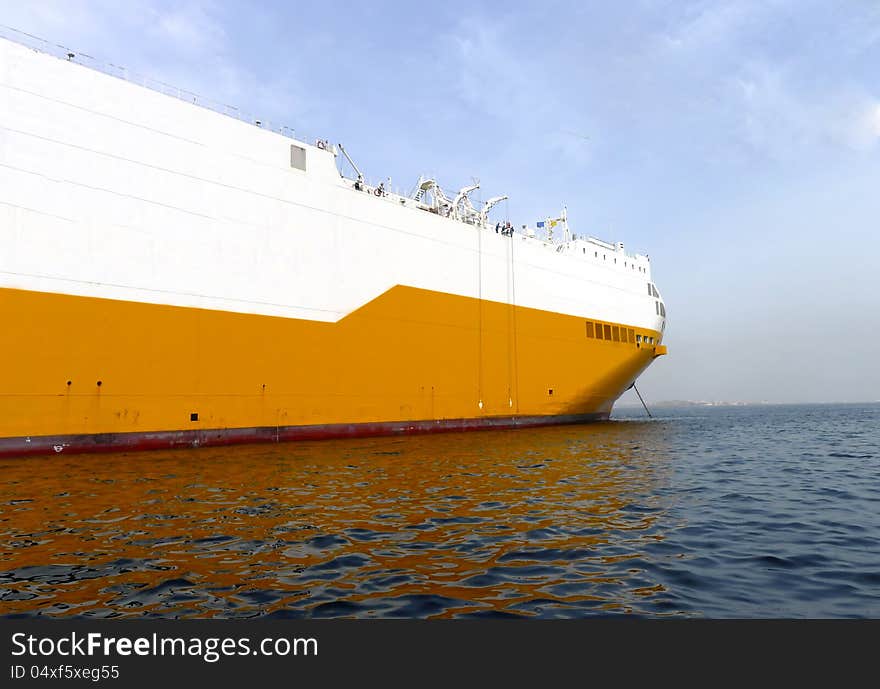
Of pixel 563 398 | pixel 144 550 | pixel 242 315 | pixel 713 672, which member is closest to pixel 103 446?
pixel 242 315

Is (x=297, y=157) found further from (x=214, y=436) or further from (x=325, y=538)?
(x=325, y=538)

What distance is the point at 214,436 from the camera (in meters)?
16.6

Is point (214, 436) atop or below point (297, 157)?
below

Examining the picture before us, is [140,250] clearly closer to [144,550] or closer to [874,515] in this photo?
[144,550]

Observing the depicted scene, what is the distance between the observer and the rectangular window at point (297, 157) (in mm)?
18656

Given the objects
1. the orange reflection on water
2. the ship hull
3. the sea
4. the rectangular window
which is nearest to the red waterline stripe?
the ship hull

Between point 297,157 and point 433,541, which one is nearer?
point 433,541

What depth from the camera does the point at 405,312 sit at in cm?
2105

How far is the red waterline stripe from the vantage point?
44.9 ft

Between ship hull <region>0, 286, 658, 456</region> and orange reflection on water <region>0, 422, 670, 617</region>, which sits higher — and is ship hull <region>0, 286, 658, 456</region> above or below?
above

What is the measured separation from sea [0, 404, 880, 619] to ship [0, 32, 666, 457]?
2849mm

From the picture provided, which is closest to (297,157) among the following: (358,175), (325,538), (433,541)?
(358,175)

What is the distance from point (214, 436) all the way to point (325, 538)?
37.6ft

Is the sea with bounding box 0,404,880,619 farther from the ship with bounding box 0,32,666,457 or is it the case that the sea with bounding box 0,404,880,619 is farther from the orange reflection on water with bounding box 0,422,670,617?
the ship with bounding box 0,32,666,457
